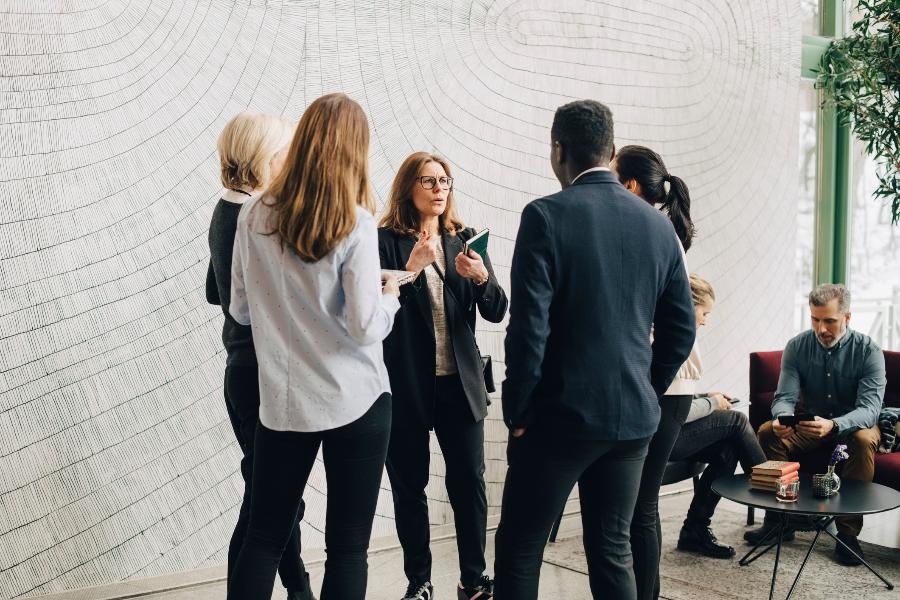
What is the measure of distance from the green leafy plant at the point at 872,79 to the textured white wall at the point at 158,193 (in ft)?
6.45

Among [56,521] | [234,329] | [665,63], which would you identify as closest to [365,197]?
[234,329]

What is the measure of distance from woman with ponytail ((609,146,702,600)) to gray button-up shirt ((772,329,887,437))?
163 cm

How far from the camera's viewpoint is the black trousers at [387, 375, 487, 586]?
119 inches

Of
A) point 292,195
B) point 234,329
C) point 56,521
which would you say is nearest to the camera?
point 292,195

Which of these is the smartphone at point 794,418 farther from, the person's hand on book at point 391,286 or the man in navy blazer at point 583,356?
the person's hand on book at point 391,286

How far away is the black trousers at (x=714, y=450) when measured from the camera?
3873 millimetres

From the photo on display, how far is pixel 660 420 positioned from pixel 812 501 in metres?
1.02

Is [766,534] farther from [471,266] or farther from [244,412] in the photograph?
[244,412]

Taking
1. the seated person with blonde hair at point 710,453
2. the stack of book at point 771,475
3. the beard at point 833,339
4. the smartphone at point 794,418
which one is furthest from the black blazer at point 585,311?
the beard at point 833,339

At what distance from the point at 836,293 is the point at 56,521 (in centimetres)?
338

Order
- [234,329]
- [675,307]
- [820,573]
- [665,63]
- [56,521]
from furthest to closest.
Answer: [665,63] < [820,573] < [56,521] < [234,329] < [675,307]

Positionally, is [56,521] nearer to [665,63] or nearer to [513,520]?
[513,520]

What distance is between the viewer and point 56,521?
10.6 ft

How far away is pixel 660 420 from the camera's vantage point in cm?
263
